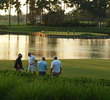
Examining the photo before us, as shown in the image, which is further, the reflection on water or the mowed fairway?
the reflection on water

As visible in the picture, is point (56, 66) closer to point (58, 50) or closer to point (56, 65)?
point (56, 65)

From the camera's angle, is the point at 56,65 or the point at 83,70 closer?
the point at 56,65

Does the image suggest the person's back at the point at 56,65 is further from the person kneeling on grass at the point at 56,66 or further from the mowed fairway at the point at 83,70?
the mowed fairway at the point at 83,70

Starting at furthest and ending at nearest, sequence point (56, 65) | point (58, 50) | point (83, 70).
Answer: point (58, 50), point (83, 70), point (56, 65)

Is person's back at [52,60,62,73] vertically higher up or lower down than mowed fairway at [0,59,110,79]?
higher up

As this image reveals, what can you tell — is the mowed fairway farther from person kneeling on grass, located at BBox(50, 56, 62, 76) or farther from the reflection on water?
the reflection on water

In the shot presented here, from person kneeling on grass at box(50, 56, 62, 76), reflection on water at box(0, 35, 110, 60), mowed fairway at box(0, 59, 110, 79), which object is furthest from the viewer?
reflection on water at box(0, 35, 110, 60)

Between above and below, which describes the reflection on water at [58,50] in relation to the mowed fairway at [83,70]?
above

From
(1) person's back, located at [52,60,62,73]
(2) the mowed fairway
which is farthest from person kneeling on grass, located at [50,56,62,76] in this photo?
(2) the mowed fairway

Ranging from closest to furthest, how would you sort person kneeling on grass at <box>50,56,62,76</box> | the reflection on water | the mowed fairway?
person kneeling on grass at <box>50,56,62,76</box>, the mowed fairway, the reflection on water

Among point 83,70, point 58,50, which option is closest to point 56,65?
point 83,70

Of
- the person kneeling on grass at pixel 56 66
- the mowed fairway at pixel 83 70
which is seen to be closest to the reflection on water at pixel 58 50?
the mowed fairway at pixel 83 70

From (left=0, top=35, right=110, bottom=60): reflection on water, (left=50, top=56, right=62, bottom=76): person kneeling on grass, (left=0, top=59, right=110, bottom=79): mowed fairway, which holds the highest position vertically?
(left=0, top=35, right=110, bottom=60): reflection on water

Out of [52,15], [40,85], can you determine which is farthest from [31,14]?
[40,85]
